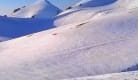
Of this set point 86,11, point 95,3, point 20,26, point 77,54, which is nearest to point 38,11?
point 95,3

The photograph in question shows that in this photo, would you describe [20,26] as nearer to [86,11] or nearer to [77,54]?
[86,11]

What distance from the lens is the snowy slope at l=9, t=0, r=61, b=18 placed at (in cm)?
2620

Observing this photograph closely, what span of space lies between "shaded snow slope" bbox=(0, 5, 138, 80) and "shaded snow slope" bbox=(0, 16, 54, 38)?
9069mm

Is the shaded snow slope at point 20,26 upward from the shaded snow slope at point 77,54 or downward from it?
downward

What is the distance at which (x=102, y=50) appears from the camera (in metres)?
6.59

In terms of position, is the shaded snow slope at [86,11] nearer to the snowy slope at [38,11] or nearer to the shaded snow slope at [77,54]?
the snowy slope at [38,11]

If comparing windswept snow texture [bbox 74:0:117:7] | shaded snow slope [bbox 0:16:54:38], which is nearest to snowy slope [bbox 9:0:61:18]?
windswept snow texture [bbox 74:0:117:7]

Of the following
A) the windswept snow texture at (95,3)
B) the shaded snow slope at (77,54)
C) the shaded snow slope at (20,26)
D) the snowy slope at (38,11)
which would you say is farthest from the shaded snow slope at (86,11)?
the shaded snow slope at (77,54)

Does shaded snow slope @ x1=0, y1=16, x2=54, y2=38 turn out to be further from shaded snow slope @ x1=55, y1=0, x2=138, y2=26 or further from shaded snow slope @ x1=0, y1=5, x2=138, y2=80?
shaded snow slope @ x1=0, y1=5, x2=138, y2=80

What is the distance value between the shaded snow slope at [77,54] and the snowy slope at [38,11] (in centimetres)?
1725

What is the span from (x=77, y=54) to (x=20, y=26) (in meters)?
12.9

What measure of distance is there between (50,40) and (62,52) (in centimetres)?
145

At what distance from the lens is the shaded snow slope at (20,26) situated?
17656 millimetres

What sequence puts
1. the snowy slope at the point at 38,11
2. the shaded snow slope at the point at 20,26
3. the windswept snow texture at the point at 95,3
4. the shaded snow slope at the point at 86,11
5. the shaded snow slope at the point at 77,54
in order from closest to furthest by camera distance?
the shaded snow slope at the point at 77,54 < the shaded snow slope at the point at 20,26 < the shaded snow slope at the point at 86,11 < the windswept snow texture at the point at 95,3 < the snowy slope at the point at 38,11
